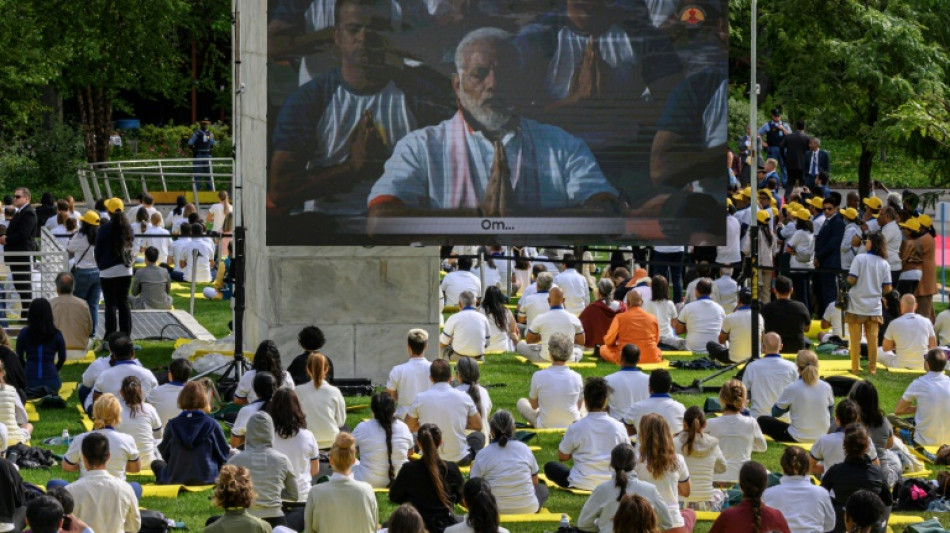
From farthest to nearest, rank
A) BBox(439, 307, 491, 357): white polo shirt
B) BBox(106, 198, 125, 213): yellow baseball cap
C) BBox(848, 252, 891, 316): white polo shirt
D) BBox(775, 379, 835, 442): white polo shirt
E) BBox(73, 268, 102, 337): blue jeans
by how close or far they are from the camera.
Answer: BBox(73, 268, 102, 337): blue jeans < BBox(106, 198, 125, 213): yellow baseball cap < BBox(848, 252, 891, 316): white polo shirt < BBox(439, 307, 491, 357): white polo shirt < BBox(775, 379, 835, 442): white polo shirt

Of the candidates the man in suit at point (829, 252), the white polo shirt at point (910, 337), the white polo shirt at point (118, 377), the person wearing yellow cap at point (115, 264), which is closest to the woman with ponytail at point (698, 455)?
the white polo shirt at point (118, 377)

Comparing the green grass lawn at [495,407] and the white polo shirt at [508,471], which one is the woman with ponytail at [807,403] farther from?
the white polo shirt at [508,471]

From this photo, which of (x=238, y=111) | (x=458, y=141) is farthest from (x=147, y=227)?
(x=458, y=141)

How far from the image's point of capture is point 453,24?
19047 mm

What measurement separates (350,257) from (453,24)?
2.92 metres

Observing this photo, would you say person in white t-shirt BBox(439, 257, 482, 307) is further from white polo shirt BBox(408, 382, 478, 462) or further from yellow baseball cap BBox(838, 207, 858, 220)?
white polo shirt BBox(408, 382, 478, 462)

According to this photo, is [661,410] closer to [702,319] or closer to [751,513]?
[751,513]

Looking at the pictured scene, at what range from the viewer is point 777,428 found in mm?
17047

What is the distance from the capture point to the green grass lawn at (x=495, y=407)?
1440cm

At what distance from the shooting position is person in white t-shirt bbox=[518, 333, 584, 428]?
16781 millimetres

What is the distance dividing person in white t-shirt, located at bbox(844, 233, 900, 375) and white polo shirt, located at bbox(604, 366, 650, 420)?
5.15m

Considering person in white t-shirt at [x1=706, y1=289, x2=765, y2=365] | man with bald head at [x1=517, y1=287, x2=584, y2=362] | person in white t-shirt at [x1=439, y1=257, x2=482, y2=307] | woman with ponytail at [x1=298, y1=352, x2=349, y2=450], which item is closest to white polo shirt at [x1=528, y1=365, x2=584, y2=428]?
woman with ponytail at [x1=298, y1=352, x2=349, y2=450]

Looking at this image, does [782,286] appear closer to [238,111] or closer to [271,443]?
[238,111]

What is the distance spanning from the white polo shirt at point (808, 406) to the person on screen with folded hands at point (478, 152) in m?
4.12
